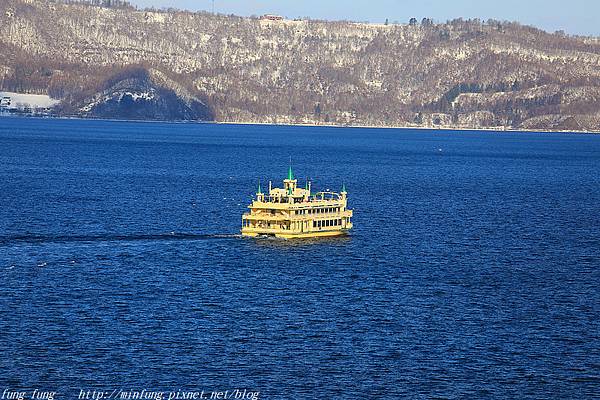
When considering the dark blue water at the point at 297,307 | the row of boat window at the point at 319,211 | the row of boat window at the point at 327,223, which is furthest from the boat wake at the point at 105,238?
the row of boat window at the point at 327,223

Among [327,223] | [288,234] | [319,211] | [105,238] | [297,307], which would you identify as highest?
[319,211]

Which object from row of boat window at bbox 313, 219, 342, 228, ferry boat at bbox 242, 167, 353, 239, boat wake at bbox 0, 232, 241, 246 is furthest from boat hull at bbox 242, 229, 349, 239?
boat wake at bbox 0, 232, 241, 246

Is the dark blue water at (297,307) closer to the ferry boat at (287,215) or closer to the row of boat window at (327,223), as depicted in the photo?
the ferry boat at (287,215)

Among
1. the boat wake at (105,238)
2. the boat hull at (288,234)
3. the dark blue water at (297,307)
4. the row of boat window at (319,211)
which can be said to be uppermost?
the row of boat window at (319,211)

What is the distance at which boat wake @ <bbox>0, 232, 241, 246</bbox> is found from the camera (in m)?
105

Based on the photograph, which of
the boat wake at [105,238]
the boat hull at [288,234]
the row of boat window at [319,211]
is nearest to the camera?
the boat wake at [105,238]

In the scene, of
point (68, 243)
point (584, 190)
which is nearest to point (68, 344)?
point (68, 243)

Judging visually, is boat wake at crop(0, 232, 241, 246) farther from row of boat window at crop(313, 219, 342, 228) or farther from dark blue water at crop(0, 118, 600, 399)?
row of boat window at crop(313, 219, 342, 228)

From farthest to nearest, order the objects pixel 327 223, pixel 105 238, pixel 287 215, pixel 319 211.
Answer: pixel 327 223 < pixel 319 211 < pixel 287 215 < pixel 105 238

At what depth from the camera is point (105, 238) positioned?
10862cm

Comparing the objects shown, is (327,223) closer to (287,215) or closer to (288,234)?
(288,234)

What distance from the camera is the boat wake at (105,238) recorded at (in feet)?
345

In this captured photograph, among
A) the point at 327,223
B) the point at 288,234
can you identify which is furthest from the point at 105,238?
the point at 327,223

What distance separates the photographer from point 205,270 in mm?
92750
